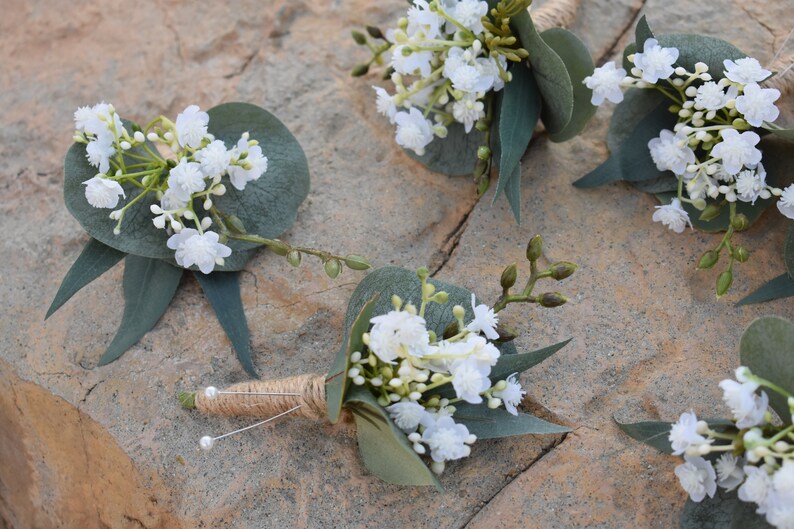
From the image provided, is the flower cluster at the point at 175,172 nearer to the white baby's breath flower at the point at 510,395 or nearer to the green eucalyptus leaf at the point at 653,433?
the white baby's breath flower at the point at 510,395

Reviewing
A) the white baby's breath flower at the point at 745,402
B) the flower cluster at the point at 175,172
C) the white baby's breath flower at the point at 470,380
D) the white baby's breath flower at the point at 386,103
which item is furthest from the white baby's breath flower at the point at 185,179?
the white baby's breath flower at the point at 745,402

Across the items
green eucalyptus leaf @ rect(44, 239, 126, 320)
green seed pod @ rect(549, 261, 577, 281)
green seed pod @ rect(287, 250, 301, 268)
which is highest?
green seed pod @ rect(549, 261, 577, 281)

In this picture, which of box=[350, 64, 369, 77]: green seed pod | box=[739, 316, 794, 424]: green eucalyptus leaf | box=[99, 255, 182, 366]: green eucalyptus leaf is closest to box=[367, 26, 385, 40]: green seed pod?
box=[350, 64, 369, 77]: green seed pod

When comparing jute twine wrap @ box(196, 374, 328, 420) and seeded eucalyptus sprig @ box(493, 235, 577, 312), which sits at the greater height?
seeded eucalyptus sprig @ box(493, 235, 577, 312)

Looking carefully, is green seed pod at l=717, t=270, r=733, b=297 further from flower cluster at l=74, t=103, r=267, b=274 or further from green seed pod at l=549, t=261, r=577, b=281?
flower cluster at l=74, t=103, r=267, b=274

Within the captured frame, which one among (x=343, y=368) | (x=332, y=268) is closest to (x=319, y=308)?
(x=332, y=268)

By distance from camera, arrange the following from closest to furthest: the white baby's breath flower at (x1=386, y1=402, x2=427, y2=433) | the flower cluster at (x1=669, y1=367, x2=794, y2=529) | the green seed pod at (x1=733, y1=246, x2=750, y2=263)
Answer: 1. the flower cluster at (x1=669, y1=367, x2=794, y2=529)
2. the white baby's breath flower at (x1=386, y1=402, x2=427, y2=433)
3. the green seed pod at (x1=733, y1=246, x2=750, y2=263)

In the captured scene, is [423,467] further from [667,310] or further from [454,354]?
[667,310]
